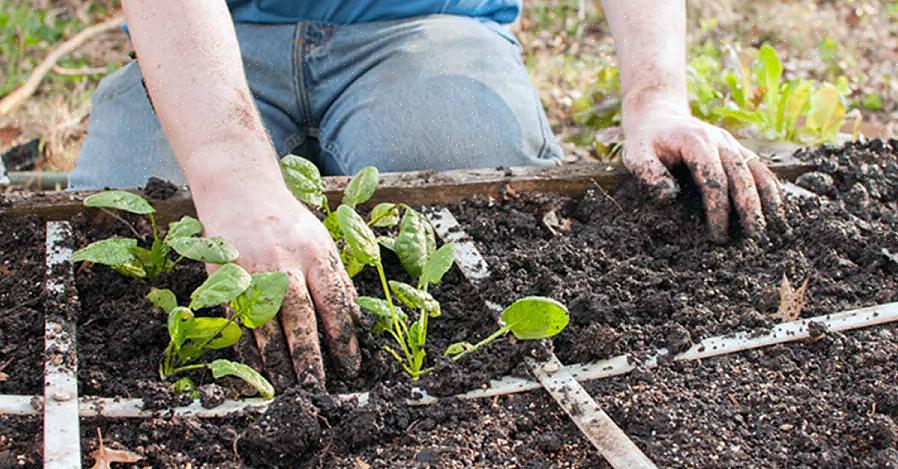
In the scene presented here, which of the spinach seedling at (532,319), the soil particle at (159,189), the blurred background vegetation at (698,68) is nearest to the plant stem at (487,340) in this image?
the spinach seedling at (532,319)

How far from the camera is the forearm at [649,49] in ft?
7.47

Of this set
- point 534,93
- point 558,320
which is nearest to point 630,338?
point 558,320

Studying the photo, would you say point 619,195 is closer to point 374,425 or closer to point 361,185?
point 361,185

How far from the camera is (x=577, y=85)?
395cm

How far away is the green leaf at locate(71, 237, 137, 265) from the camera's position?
1.69 meters

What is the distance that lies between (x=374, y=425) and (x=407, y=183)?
0.76 m

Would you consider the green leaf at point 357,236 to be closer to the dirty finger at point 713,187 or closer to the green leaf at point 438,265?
the green leaf at point 438,265

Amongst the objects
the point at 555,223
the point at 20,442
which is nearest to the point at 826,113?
the point at 555,223

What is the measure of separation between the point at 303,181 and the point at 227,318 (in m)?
0.36

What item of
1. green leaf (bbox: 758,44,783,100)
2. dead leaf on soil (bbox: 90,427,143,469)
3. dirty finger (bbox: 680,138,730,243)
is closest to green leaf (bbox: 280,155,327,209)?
dead leaf on soil (bbox: 90,427,143,469)

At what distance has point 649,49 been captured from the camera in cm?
234

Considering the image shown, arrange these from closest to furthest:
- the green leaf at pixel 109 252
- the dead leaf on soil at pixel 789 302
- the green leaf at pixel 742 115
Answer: the green leaf at pixel 109 252
the dead leaf on soil at pixel 789 302
the green leaf at pixel 742 115

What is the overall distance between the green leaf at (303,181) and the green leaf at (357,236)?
215 mm

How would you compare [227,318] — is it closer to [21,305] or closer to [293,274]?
[293,274]
